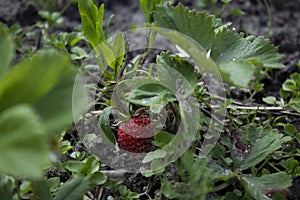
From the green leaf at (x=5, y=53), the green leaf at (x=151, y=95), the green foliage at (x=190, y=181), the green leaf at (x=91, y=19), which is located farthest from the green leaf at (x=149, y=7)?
the green leaf at (x=5, y=53)

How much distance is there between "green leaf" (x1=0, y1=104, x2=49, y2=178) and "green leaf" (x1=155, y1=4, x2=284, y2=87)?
1.35ft

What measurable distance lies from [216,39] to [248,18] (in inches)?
30.2

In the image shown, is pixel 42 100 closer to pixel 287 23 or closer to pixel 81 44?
pixel 81 44

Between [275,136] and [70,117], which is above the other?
[70,117]

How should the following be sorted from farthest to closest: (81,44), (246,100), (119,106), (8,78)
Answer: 1. (81,44)
2. (246,100)
3. (119,106)
4. (8,78)

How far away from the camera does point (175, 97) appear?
82cm

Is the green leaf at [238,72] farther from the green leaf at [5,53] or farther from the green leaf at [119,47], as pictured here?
the green leaf at [5,53]

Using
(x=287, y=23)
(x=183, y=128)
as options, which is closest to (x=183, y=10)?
(x=183, y=128)

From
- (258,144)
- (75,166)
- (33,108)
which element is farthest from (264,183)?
(33,108)

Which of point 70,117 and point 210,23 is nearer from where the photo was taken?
point 70,117

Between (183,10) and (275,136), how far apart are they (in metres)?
0.26

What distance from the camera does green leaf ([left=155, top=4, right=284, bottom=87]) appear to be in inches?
32.3

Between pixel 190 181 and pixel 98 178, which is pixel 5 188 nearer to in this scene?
pixel 98 178

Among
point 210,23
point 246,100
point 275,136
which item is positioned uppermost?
point 210,23
